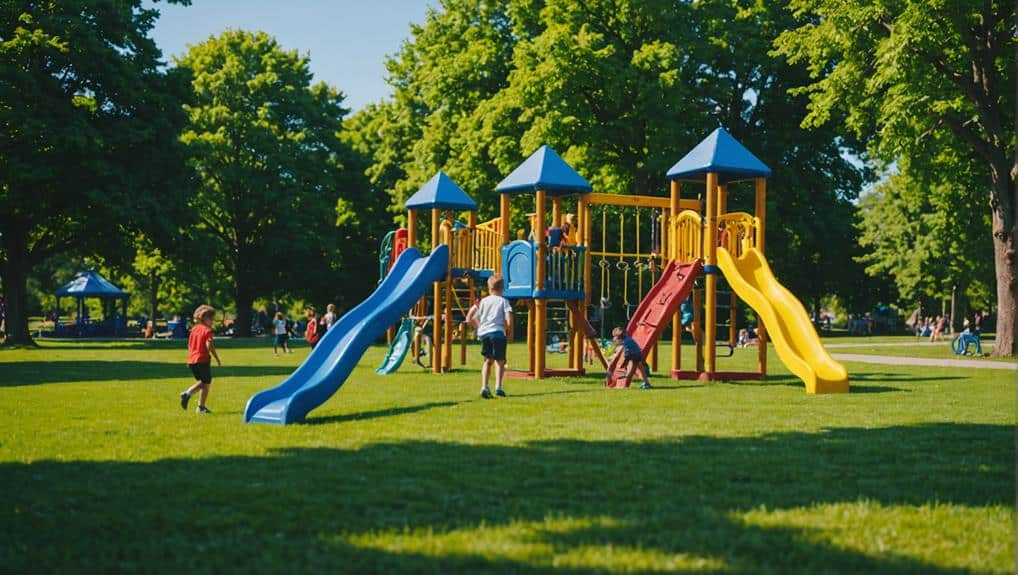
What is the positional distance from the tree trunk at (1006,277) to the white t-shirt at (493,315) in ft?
59.7

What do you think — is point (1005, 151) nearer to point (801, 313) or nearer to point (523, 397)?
point (801, 313)

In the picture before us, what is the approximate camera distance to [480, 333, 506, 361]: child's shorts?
600 inches

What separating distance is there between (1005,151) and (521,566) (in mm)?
26147

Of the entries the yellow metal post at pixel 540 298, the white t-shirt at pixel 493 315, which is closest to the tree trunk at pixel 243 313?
the yellow metal post at pixel 540 298

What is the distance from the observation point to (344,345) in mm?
14891

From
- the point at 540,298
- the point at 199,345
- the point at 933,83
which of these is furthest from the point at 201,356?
the point at 933,83

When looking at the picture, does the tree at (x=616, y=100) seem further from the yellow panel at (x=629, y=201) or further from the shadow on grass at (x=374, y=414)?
the shadow on grass at (x=374, y=414)

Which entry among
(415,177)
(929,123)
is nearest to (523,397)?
(929,123)

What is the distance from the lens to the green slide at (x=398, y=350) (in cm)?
2219

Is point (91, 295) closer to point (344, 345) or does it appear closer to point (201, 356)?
point (344, 345)

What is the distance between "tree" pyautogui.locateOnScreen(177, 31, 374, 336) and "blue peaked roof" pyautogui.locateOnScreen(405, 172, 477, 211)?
2789 centimetres

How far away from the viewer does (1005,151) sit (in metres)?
27.2

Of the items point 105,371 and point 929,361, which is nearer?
point 105,371

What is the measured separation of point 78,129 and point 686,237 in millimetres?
22525
